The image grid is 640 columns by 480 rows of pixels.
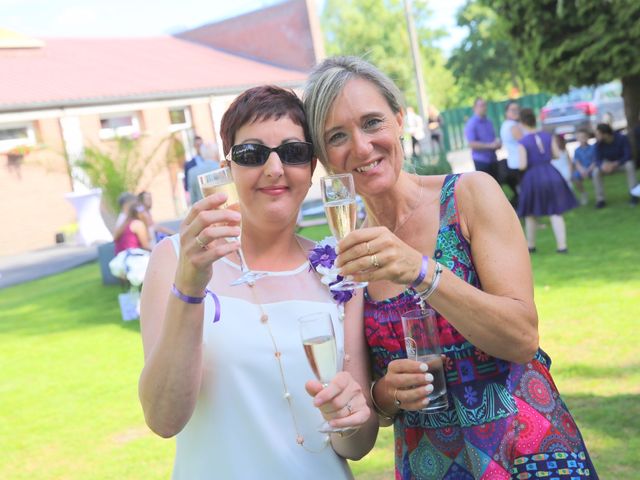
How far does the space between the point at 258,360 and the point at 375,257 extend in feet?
1.82

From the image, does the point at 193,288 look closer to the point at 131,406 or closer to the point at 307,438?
the point at 307,438

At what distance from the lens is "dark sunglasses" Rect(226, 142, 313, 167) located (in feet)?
7.66

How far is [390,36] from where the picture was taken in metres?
76.7

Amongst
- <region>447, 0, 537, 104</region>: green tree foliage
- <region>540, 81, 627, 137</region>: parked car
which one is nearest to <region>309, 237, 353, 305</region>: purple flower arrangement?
<region>540, 81, 627, 137</region>: parked car

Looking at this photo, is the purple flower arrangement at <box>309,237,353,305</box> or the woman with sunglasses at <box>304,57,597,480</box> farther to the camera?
the purple flower arrangement at <box>309,237,353,305</box>

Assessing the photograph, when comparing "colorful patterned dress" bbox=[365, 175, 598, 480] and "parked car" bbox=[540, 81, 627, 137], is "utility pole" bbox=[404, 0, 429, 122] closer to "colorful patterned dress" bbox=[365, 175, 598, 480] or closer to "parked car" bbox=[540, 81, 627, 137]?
"parked car" bbox=[540, 81, 627, 137]

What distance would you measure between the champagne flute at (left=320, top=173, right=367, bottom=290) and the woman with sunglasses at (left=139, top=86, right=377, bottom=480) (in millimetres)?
140

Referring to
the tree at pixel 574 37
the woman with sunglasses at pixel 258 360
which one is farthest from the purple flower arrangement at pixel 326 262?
the tree at pixel 574 37

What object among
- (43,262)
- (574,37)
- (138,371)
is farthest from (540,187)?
(43,262)

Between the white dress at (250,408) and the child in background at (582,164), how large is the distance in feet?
46.4

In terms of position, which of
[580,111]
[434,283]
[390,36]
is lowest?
[434,283]

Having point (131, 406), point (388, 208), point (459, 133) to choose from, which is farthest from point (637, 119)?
point (459, 133)

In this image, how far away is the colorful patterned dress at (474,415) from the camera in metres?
2.35

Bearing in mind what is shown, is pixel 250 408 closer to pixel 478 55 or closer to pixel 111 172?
pixel 111 172
